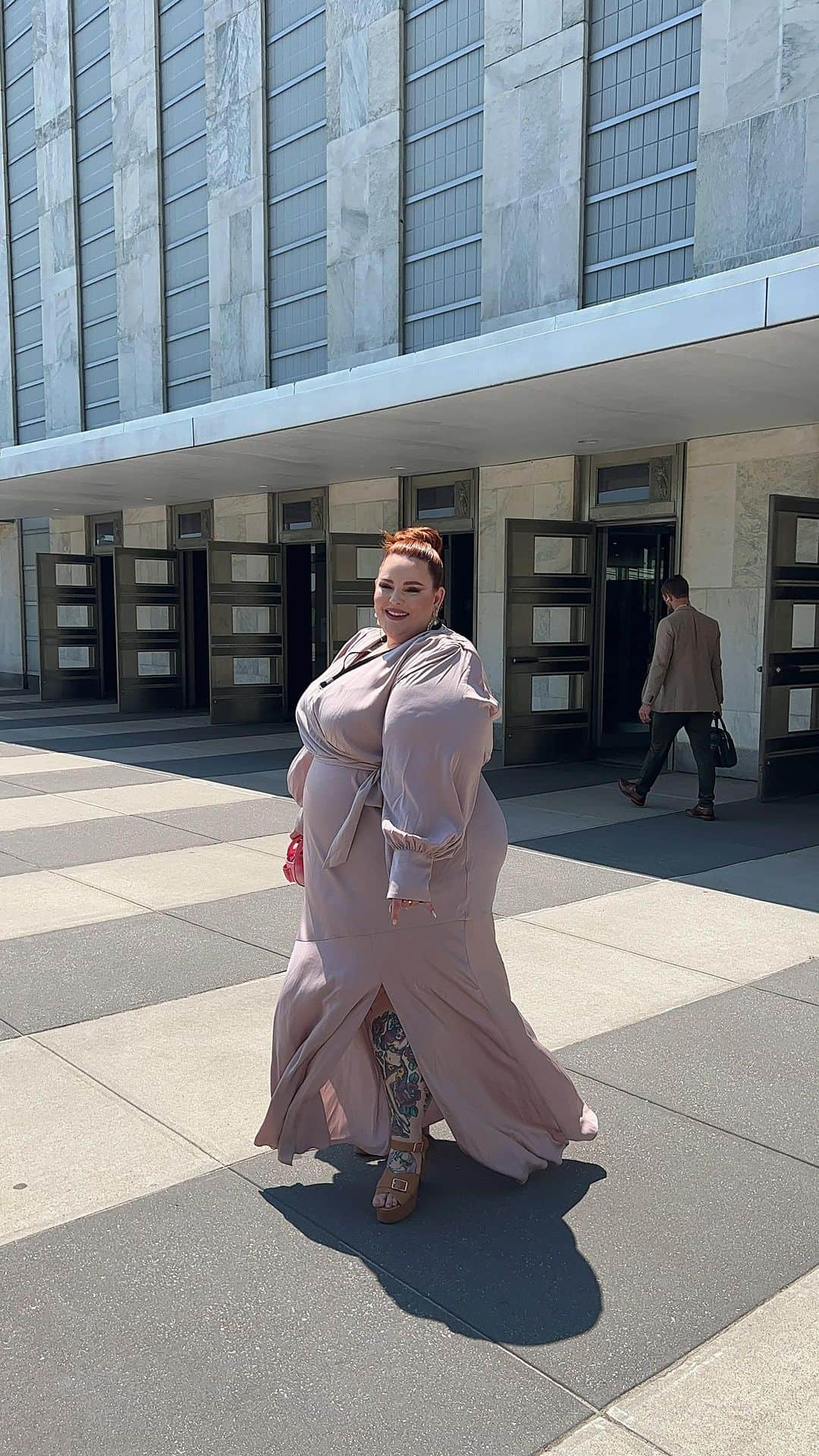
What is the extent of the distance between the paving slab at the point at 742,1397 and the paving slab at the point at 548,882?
12.0ft

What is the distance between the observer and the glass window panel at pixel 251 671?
17578 mm

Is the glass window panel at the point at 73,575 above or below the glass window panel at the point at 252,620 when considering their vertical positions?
above

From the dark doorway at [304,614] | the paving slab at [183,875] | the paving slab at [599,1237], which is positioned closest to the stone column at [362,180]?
the dark doorway at [304,614]

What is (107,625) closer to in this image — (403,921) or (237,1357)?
(403,921)

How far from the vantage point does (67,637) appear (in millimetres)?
20656

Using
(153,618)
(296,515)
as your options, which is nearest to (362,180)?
(296,515)

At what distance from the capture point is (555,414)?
1031cm

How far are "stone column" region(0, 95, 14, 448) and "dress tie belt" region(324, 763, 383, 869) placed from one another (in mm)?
24458

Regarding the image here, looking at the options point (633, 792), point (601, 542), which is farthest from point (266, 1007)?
point (601, 542)

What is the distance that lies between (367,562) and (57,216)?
12.7 meters

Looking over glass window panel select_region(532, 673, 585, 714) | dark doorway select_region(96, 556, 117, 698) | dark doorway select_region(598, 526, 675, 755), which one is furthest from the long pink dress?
dark doorway select_region(96, 556, 117, 698)

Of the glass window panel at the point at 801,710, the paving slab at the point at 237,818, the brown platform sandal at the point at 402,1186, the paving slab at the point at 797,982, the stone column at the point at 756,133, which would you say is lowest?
the paving slab at the point at 237,818

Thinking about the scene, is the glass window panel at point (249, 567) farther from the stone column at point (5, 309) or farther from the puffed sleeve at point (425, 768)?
the puffed sleeve at point (425, 768)

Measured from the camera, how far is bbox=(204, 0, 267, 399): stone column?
17.3 m
